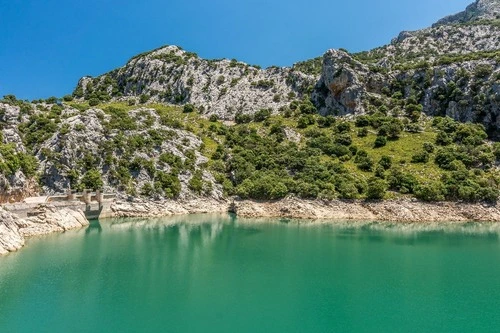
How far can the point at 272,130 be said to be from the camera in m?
94.7

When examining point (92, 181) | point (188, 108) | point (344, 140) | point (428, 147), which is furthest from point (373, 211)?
point (188, 108)

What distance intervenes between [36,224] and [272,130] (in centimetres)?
5985

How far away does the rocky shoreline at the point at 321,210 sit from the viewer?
194 ft

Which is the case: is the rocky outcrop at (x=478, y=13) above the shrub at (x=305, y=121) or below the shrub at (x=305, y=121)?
above

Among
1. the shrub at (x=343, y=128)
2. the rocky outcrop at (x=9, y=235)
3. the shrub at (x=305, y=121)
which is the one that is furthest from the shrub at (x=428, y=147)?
the rocky outcrop at (x=9, y=235)

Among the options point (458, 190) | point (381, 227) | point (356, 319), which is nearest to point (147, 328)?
point (356, 319)

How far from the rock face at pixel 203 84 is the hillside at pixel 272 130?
0.43 m

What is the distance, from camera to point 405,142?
269 ft

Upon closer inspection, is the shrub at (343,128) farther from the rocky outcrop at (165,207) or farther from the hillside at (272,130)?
the rocky outcrop at (165,207)

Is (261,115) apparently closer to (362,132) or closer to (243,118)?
(243,118)

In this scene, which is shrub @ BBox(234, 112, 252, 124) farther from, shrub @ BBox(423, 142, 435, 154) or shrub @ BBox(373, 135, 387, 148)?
shrub @ BBox(423, 142, 435, 154)

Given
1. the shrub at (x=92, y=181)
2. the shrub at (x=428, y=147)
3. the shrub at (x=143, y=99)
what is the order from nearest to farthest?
the shrub at (x=92, y=181)
the shrub at (x=428, y=147)
the shrub at (x=143, y=99)

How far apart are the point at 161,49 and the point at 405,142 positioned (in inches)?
3855

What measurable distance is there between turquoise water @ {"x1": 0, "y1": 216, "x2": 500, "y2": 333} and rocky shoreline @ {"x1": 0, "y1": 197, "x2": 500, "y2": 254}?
9.36 metres
